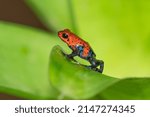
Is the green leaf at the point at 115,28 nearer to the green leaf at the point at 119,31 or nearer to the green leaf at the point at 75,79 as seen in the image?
the green leaf at the point at 119,31

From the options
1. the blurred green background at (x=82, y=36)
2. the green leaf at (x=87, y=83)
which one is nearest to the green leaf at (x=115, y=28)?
the blurred green background at (x=82, y=36)

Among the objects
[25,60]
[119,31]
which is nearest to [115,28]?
[119,31]

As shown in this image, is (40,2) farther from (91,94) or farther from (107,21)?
(91,94)

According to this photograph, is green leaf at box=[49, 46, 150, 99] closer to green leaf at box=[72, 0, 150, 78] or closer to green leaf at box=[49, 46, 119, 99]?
green leaf at box=[49, 46, 119, 99]

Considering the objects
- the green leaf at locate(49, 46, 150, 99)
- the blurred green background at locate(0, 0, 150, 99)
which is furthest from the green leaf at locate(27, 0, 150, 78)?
the green leaf at locate(49, 46, 150, 99)

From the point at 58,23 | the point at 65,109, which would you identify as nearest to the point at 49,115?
the point at 65,109

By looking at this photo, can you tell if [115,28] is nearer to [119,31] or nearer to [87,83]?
[119,31]
